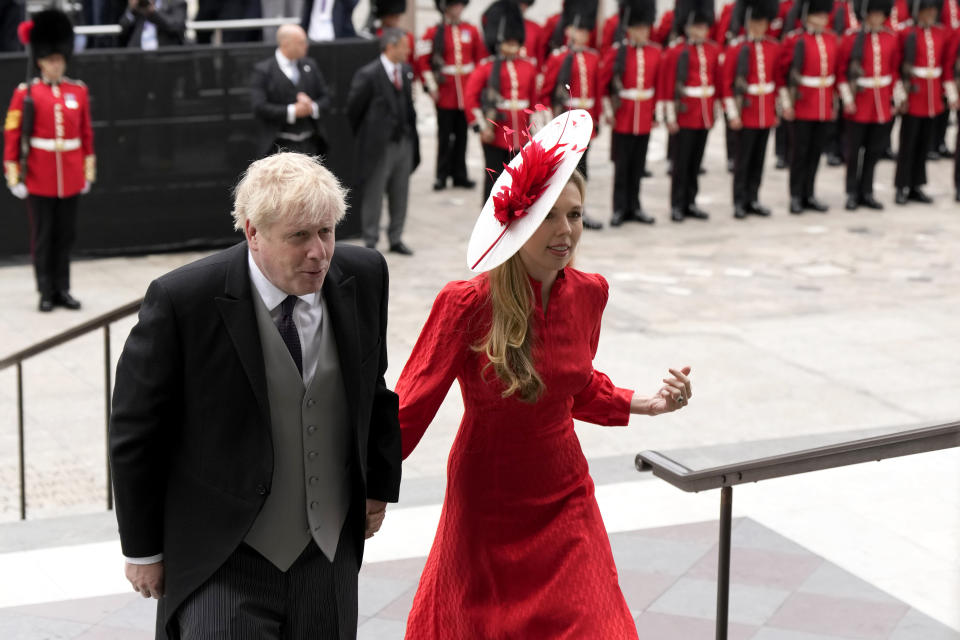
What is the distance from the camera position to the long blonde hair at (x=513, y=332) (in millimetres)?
3717

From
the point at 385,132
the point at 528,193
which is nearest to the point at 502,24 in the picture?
the point at 385,132

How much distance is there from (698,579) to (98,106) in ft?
24.4

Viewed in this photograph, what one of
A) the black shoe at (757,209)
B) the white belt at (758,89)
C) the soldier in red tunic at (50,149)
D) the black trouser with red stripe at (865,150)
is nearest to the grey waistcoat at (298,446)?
the soldier in red tunic at (50,149)

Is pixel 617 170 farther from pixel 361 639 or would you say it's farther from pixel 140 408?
pixel 140 408

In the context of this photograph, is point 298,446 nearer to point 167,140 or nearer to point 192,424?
point 192,424

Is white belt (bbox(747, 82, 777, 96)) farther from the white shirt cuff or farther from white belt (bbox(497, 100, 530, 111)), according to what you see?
the white shirt cuff

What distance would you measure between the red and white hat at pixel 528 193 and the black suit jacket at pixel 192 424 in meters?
0.66

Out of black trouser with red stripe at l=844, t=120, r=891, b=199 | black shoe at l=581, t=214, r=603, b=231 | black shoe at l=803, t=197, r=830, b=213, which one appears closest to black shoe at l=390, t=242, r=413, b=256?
black shoe at l=581, t=214, r=603, b=231

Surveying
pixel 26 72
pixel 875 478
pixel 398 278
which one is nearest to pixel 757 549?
pixel 875 478

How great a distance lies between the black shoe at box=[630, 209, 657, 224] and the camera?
13312 mm

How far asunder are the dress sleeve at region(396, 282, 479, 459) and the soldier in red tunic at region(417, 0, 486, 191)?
10.7m

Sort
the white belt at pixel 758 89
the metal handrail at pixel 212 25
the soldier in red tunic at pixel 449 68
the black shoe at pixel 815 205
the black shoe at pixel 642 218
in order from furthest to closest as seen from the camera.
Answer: the soldier in red tunic at pixel 449 68, the black shoe at pixel 815 205, the white belt at pixel 758 89, the black shoe at pixel 642 218, the metal handrail at pixel 212 25

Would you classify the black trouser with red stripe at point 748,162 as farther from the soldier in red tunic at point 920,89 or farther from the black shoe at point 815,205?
the soldier in red tunic at point 920,89

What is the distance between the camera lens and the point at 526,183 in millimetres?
A: 3707
